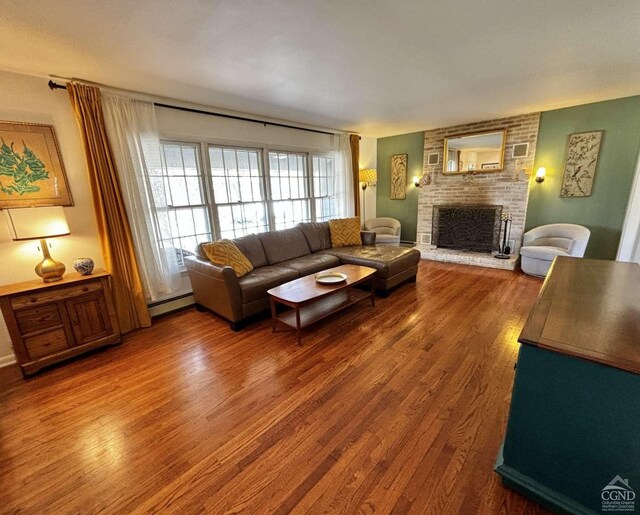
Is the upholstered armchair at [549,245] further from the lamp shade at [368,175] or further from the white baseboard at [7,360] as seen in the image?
the white baseboard at [7,360]

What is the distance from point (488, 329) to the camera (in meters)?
2.68

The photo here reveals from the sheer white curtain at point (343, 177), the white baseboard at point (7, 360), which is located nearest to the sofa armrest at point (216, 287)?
the white baseboard at point (7, 360)

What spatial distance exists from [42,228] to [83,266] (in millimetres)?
428

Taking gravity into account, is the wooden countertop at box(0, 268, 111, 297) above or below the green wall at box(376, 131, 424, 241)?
below

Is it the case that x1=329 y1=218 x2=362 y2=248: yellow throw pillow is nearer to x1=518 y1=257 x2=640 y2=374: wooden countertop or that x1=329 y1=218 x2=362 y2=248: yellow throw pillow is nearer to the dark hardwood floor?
the dark hardwood floor

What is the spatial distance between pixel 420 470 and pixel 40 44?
11.7ft

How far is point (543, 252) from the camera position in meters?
3.89

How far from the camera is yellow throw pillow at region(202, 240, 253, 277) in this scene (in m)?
2.96

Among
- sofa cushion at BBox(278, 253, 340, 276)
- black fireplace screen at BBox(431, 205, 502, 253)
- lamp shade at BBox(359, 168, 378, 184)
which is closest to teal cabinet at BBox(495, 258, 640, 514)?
sofa cushion at BBox(278, 253, 340, 276)

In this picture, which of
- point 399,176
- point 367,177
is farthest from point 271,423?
point 399,176

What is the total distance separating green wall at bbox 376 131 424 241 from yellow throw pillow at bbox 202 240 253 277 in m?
4.10

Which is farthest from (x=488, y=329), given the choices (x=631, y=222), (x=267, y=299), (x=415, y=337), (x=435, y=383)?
(x=631, y=222)

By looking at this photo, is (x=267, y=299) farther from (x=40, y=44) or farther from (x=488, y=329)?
(x=40, y=44)

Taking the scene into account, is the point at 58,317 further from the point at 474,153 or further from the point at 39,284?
the point at 474,153
